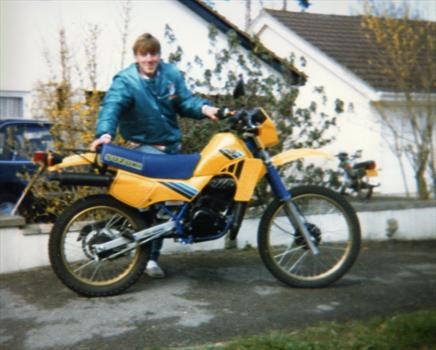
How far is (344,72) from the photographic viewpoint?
16.7 metres

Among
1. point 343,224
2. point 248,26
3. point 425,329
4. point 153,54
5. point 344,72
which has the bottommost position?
point 425,329

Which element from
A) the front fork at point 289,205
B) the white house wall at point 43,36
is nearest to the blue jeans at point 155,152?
the front fork at point 289,205

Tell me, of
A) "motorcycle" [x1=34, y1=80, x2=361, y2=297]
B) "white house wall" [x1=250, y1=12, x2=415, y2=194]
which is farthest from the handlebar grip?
"white house wall" [x1=250, y1=12, x2=415, y2=194]

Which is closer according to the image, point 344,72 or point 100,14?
point 100,14

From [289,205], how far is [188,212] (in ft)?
2.62

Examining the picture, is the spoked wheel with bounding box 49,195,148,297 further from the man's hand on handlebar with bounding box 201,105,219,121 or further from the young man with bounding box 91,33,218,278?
the man's hand on handlebar with bounding box 201,105,219,121

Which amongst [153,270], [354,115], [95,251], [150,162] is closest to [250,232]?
[153,270]

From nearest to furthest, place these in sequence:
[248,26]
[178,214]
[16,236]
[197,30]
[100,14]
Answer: [178,214] < [16,236] < [100,14] < [197,30] < [248,26]

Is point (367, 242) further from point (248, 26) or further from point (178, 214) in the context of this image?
point (248, 26)

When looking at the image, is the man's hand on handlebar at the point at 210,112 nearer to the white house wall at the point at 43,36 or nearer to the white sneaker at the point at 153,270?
the white sneaker at the point at 153,270

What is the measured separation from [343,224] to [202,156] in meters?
1.26

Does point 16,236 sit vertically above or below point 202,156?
below

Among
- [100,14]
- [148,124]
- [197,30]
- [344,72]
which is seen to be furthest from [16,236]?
[344,72]

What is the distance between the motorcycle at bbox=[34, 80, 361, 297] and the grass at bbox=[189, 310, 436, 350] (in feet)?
3.34
